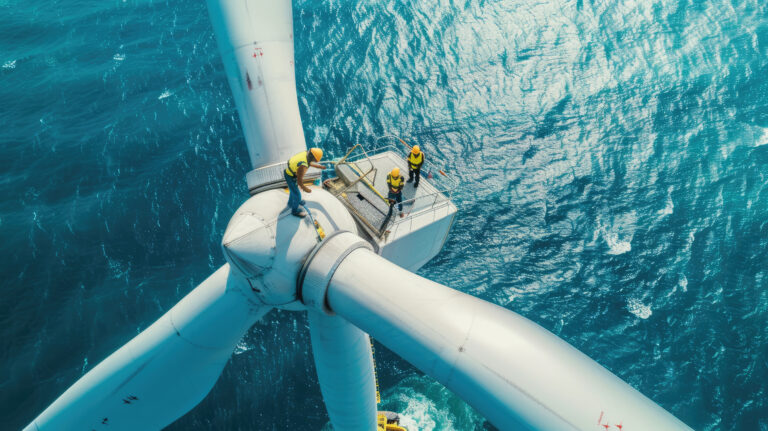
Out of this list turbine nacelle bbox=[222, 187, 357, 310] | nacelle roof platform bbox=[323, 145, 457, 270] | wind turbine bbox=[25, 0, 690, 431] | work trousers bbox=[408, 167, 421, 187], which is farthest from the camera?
work trousers bbox=[408, 167, 421, 187]

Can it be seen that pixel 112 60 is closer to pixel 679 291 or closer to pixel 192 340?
pixel 192 340

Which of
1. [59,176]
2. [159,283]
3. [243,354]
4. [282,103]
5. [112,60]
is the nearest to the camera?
[282,103]

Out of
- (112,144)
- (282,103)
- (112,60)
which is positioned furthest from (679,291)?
(112,60)

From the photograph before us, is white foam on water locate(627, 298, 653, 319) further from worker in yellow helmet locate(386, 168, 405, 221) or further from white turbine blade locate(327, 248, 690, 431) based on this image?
white turbine blade locate(327, 248, 690, 431)

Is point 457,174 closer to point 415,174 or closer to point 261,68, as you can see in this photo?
point 415,174

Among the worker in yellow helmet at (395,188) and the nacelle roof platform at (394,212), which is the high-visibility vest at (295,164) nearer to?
the nacelle roof platform at (394,212)

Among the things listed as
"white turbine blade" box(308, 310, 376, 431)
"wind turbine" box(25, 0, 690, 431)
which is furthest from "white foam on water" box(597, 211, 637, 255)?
"white turbine blade" box(308, 310, 376, 431)
